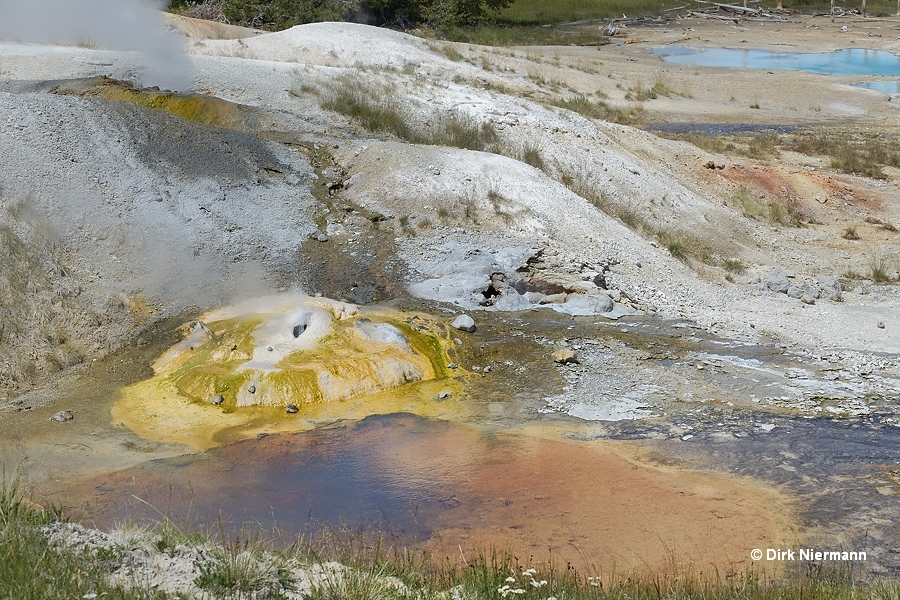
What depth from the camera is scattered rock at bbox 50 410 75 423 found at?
7805mm

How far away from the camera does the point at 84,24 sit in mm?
20250

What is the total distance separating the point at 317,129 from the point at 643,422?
8353 mm

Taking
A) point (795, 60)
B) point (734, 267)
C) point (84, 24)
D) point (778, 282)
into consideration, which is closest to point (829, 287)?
point (778, 282)

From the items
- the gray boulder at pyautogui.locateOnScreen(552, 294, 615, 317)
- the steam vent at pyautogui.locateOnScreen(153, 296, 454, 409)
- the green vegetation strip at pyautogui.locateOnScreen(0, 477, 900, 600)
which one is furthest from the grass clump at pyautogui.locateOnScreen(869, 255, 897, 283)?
the green vegetation strip at pyautogui.locateOnScreen(0, 477, 900, 600)

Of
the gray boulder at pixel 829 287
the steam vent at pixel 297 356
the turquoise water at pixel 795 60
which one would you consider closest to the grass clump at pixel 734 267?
the gray boulder at pixel 829 287

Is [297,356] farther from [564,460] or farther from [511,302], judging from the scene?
[564,460]

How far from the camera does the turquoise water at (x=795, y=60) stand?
33438mm

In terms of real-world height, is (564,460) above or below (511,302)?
below

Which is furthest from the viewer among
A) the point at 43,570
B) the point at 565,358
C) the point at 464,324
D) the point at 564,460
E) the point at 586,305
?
the point at 586,305

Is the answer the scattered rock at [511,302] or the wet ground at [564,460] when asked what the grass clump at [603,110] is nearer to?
the scattered rock at [511,302]

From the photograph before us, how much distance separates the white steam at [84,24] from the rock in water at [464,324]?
11.3 m

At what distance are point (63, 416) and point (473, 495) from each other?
142 inches

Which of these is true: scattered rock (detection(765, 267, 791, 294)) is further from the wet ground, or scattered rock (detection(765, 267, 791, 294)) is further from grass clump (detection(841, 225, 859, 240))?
grass clump (detection(841, 225, 859, 240))

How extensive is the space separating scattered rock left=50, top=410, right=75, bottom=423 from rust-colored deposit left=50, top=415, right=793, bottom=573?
1.24 meters
